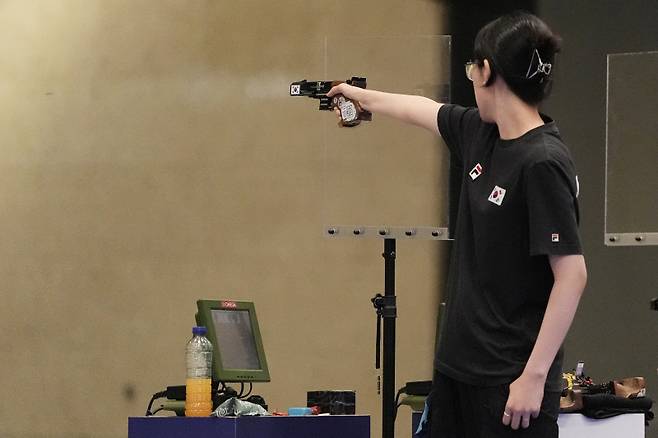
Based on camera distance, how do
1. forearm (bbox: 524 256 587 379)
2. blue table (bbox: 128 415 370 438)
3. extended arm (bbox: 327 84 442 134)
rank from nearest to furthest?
1. forearm (bbox: 524 256 587 379)
2. extended arm (bbox: 327 84 442 134)
3. blue table (bbox: 128 415 370 438)

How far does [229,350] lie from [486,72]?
1358mm

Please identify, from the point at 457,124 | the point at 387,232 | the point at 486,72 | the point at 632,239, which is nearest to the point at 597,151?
the point at 632,239

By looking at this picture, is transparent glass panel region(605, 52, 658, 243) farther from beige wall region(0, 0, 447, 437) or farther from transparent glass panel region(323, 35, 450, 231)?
beige wall region(0, 0, 447, 437)

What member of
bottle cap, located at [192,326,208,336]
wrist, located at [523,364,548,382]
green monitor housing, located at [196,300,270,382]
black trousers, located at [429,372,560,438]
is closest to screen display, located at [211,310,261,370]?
green monitor housing, located at [196,300,270,382]

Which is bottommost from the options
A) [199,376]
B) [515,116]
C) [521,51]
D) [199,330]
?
[199,376]

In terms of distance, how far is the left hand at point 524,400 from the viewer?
1.94 meters

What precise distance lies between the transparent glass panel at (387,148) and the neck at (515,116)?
3.56 ft

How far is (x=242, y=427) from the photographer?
2.75 m

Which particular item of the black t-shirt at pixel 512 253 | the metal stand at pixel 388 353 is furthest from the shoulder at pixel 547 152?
the metal stand at pixel 388 353

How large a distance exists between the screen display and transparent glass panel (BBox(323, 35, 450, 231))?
396mm

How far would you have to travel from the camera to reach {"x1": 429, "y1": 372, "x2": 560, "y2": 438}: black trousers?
1.99m

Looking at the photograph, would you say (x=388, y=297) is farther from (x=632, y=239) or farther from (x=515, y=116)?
(x=515, y=116)

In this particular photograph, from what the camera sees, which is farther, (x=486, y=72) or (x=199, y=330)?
(x=199, y=330)

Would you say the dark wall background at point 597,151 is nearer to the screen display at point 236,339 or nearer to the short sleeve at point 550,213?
the screen display at point 236,339
